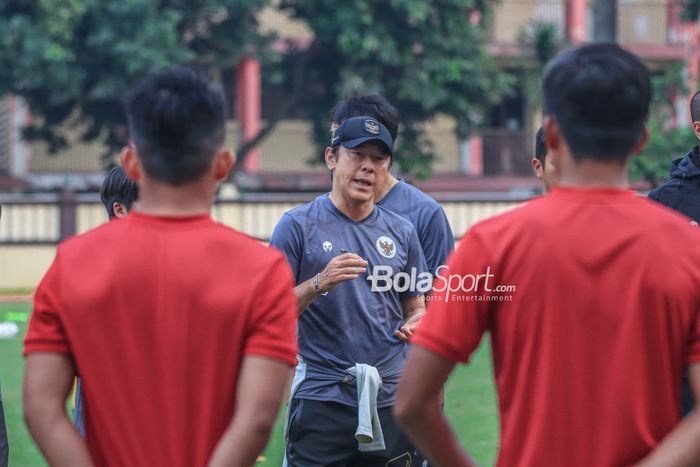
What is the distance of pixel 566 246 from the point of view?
280cm

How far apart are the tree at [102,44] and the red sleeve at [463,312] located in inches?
803

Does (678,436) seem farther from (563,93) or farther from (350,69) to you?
(350,69)

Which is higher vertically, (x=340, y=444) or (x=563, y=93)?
(x=563, y=93)

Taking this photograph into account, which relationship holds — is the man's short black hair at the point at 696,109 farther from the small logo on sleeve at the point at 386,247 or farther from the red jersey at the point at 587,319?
the red jersey at the point at 587,319

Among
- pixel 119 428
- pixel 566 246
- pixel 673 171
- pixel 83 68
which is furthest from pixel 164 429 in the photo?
pixel 83 68

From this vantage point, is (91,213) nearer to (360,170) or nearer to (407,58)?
(407,58)

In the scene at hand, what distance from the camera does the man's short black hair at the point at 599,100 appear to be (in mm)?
2816

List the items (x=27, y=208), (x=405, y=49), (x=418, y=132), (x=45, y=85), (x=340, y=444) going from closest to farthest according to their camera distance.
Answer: (x=340, y=444) → (x=27, y=208) → (x=45, y=85) → (x=405, y=49) → (x=418, y=132)

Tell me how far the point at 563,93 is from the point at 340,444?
259 cm

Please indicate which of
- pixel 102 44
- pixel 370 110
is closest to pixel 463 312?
pixel 370 110

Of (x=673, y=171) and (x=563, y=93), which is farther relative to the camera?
(x=673, y=171)

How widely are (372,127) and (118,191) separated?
3.52 feet

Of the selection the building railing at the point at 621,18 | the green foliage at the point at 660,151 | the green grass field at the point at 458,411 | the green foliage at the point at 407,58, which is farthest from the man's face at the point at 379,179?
the building railing at the point at 621,18

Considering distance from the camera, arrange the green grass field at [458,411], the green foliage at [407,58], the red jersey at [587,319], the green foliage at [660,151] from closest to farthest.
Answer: the red jersey at [587,319], the green grass field at [458,411], the green foliage at [660,151], the green foliage at [407,58]
